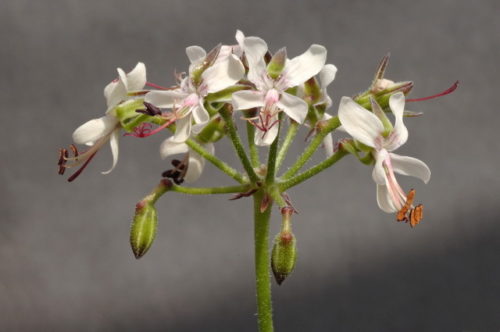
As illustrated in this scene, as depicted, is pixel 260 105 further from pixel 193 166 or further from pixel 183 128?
pixel 193 166

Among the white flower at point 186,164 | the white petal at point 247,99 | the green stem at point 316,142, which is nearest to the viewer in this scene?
the white petal at point 247,99

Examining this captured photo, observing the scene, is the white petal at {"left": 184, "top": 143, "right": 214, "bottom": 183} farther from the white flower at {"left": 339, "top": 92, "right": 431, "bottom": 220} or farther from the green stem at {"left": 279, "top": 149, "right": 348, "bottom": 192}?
the white flower at {"left": 339, "top": 92, "right": 431, "bottom": 220}

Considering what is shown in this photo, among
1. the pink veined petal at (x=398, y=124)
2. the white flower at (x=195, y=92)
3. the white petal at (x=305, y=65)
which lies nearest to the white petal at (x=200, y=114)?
the white flower at (x=195, y=92)

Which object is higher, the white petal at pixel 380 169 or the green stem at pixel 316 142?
the green stem at pixel 316 142

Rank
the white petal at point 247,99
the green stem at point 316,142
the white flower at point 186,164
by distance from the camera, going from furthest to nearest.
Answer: the white flower at point 186,164 < the green stem at point 316,142 < the white petal at point 247,99

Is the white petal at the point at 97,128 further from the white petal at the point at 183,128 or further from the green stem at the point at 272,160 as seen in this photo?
the green stem at the point at 272,160

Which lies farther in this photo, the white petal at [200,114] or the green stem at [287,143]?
the green stem at [287,143]

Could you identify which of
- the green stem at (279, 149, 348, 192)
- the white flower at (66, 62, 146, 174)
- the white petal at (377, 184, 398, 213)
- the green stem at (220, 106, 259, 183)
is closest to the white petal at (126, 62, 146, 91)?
the white flower at (66, 62, 146, 174)
